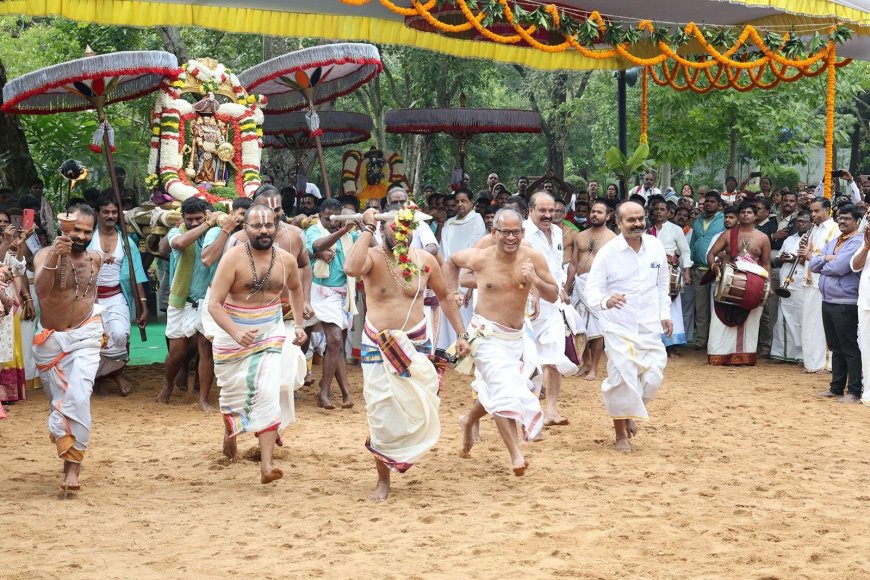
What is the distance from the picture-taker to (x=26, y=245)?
35.0ft

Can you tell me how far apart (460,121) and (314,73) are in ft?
15.5

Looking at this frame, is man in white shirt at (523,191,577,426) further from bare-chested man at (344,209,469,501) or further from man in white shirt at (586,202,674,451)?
bare-chested man at (344,209,469,501)

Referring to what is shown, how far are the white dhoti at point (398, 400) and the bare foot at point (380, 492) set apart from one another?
0.42 feet

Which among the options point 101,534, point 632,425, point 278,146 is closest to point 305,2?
point 278,146

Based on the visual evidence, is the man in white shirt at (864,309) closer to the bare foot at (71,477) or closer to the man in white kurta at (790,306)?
the man in white kurta at (790,306)

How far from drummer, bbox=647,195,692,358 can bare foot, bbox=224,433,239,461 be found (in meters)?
6.66

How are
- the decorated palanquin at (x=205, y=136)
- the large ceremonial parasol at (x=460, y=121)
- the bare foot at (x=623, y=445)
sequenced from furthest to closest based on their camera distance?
the large ceremonial parasol at (x=460, y=121) < the decorated palanquin at (x=205, y=136) < the bare foot at (x=623, y=445)

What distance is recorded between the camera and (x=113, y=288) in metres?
10.6

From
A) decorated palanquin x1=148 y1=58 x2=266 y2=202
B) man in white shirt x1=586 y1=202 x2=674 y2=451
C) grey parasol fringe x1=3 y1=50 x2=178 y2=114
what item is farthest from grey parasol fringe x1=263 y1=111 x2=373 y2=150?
man in white shirt x1=586 y1=202 x2=674 y2=451

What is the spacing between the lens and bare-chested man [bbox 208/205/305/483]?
7297 mm

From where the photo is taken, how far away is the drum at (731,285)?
12664mm

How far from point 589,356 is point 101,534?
7206mm

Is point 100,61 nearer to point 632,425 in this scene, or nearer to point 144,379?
point 144,379

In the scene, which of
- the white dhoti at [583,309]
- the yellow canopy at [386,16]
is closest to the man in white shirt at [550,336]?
the white dhoti at [583,309]
